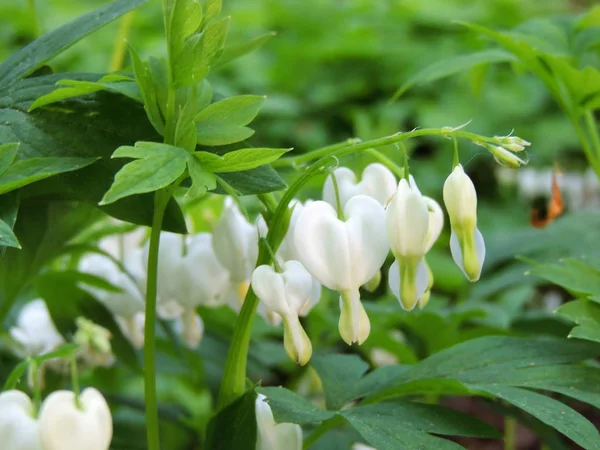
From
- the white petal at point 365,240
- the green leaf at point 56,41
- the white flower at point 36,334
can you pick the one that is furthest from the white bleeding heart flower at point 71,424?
the white flower at point 36,334

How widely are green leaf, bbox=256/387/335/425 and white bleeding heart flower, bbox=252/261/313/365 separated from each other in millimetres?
57

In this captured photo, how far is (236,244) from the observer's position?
883 mm

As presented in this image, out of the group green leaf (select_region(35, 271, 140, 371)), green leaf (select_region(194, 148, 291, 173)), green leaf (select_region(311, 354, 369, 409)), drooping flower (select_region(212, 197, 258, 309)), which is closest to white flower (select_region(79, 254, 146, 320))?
green leaf (select_region(35, 271, 140, 371))

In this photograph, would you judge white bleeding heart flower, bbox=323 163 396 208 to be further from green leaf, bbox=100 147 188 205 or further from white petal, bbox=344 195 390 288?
green leaf, bbox=100 147 188 205

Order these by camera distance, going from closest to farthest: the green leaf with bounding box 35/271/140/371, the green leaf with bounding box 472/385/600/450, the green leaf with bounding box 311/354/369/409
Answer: the green leaf with bounding box 472/385/600/450 < the green leaf with bounding box 311/354/369/409 < the green leaf with bounding box 35/271/140/371

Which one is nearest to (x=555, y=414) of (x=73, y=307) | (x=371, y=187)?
(x=371, y=187)

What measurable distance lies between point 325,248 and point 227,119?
0.15m

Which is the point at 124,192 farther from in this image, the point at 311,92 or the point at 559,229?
the point at 311,92

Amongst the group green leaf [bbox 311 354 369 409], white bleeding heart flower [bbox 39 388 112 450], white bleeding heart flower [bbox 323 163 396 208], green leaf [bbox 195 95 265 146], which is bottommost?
green leaf [bbox 311 354 369 409]

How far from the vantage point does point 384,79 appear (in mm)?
3898

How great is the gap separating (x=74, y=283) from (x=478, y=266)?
585 millimetres

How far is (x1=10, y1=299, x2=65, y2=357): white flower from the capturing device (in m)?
1.14

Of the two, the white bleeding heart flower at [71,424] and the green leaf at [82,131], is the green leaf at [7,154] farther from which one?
the white bleeding heart flower at [71,424]

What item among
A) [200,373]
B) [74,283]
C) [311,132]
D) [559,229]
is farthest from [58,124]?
[311,132]
